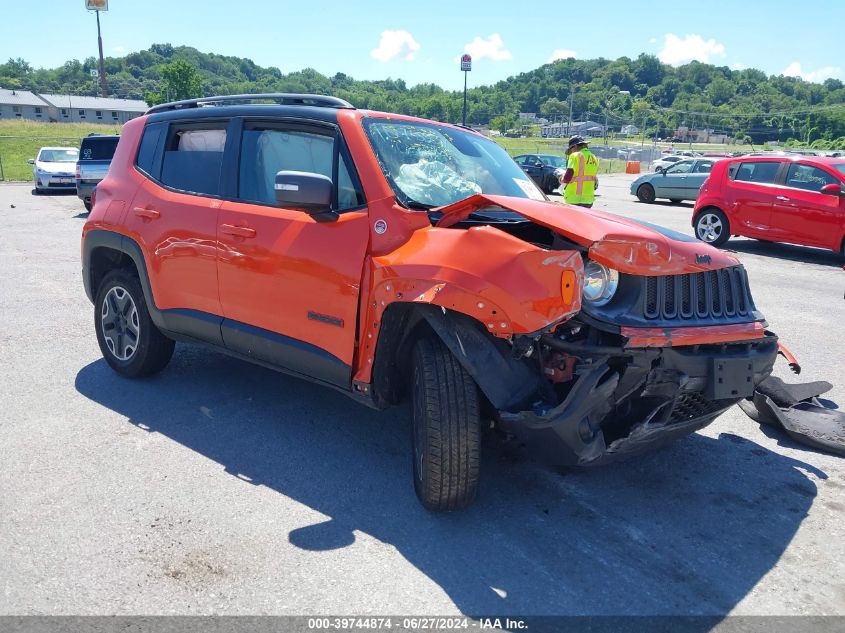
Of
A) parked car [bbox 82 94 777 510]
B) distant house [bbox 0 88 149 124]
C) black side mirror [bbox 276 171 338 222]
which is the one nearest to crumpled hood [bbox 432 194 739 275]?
parked car [bbox 82 94 777 510]

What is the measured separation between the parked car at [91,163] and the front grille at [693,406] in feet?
50.4

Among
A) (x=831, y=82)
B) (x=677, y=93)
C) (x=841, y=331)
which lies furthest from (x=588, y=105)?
(x=841, y=331)

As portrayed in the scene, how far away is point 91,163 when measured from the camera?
52.7 feet

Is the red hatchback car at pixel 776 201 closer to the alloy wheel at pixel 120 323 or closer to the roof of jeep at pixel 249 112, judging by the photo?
the roof of jeep at pixel 249 112

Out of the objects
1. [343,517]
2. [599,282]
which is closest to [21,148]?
[343,517]

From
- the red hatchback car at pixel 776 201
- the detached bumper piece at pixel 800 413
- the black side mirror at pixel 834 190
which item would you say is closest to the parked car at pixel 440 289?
the detached bumper piece at pixel 800 413

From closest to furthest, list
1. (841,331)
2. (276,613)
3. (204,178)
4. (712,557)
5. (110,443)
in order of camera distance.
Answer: (276,613)
(712,557)
(110,443)
(204,178)
(841,331)

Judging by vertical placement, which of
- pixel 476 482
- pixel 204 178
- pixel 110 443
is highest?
pixel 204 178

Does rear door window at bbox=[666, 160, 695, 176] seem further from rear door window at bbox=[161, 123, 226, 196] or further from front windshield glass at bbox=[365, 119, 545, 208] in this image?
rear door window at bbox=[161, 123, 226, 196]

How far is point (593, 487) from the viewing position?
3691 mm

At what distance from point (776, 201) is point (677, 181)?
10511mm

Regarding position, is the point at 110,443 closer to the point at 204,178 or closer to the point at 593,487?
the point at 204,178

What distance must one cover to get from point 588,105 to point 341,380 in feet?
392

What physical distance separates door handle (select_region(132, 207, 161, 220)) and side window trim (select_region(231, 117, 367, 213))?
2.21 feet
